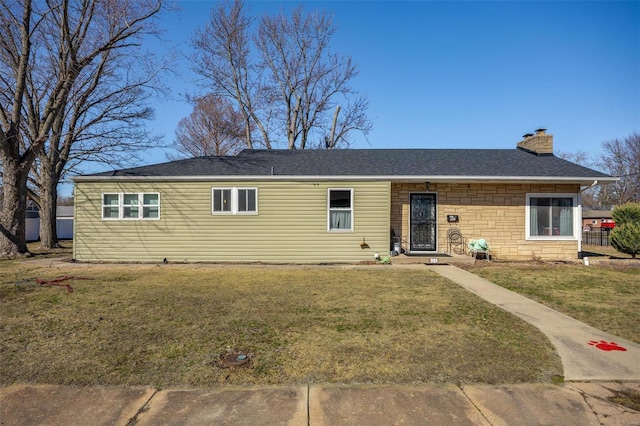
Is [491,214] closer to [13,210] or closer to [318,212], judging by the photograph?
[318,212]

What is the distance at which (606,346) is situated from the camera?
449 centimetres

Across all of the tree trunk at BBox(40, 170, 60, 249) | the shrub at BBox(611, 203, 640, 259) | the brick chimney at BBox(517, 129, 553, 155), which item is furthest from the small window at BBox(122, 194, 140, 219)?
the shrub at BBox(611, 203, 640, 259)

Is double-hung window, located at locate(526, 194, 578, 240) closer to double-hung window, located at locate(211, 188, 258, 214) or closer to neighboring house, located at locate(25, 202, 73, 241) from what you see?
double-hung window, located at locate(211, 188, 258, 214)

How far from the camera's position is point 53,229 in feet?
61.1

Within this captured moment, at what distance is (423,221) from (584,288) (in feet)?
17.5

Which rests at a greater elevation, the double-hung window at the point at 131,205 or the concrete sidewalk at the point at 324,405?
the double-hung window at the point at 131,205

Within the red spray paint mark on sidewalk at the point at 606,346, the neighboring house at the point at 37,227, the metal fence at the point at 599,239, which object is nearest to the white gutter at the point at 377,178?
the red spray paint mark on sidewalk at the point at 606,346

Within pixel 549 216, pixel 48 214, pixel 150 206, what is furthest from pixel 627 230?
pixel 48 214

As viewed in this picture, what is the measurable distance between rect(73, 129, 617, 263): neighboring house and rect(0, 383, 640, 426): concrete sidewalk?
8.65 meters

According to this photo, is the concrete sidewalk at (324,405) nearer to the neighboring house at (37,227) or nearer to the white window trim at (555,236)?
the white window trim at (555,236)

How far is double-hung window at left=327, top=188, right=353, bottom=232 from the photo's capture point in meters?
12.1

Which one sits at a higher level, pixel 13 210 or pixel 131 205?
pixel 131 205

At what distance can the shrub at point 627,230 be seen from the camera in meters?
12.1

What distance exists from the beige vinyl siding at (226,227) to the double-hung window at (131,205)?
0.16 meters
